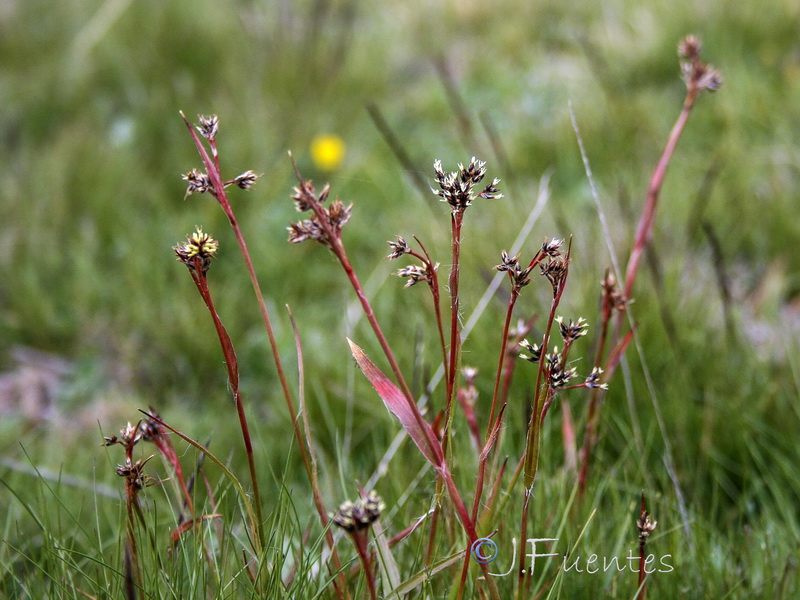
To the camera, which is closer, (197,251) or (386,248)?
(197,251)

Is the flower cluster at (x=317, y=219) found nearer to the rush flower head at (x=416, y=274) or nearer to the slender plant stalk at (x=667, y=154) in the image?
the rush flower head at (x=416, y=274)

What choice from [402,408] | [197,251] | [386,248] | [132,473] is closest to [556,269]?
[402,408]

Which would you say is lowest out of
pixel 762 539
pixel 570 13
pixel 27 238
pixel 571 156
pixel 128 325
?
pixel 762 539

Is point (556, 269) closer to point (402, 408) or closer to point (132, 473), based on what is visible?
point (402, 408)

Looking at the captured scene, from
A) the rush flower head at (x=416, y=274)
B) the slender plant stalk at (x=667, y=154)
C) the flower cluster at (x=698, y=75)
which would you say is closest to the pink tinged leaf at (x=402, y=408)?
the rush flower head at (x=416, y=274)

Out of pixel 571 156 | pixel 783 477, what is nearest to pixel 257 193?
pixel 571 156

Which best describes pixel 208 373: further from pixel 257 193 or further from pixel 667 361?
pixel 667 361
